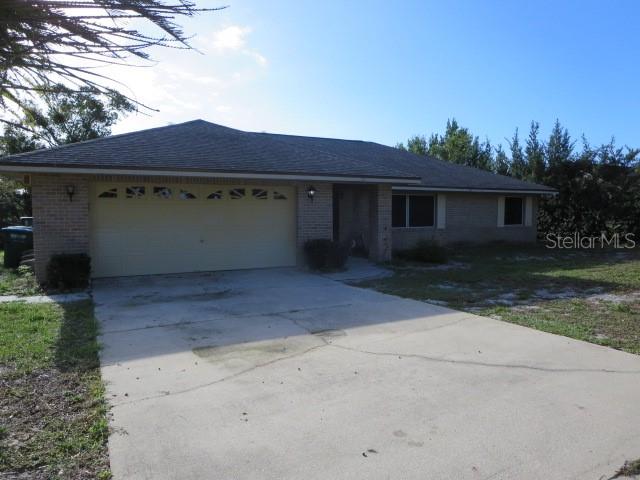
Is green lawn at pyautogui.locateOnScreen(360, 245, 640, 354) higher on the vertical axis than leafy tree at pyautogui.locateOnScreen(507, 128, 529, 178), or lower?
lower

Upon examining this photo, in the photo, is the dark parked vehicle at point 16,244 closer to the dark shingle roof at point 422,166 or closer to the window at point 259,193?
the window at point 259,193

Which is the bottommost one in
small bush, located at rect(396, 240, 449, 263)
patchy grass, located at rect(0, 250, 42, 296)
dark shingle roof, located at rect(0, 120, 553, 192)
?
patchy grass, located at rect(0, 250, 42, 296)

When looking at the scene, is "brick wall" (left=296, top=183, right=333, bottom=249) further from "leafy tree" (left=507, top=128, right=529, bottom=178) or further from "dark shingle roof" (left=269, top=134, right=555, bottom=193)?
"leafy tree" (left=507, top=128, right=529, bottom=178)

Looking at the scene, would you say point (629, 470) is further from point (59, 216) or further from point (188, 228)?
point (59, 216)

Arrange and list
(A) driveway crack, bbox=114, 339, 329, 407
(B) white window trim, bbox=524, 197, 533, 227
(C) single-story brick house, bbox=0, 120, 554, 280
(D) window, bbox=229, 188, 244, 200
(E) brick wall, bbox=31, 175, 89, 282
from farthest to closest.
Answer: (B) white window trim, bbox=524, 197, 533, 227 → (D) window, bbox=229, 188, 244, 200 → (C) single-story brick house, bbox=0, 120, 554, 280 → (E) brick wall, bbox=31, 175, 89, 282 → (A) driveway crack, bbox=114, 339, 329, 407

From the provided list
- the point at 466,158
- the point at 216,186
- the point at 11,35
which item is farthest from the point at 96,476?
the point at 466,158

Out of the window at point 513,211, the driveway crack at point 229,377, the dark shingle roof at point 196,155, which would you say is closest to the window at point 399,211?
the dark shingle roof at point 196,155

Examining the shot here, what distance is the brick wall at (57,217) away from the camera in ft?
32.9

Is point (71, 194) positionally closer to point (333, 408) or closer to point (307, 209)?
point (307, 209)

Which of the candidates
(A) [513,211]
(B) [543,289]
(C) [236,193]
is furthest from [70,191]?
(A) [513,211]

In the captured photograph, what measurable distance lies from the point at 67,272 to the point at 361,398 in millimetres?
7781

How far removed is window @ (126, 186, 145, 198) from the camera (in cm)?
1120

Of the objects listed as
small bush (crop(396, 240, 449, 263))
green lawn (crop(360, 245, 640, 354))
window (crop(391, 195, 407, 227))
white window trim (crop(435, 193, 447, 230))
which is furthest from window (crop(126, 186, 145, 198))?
white window trim (crop(435, 193, 447, 230))

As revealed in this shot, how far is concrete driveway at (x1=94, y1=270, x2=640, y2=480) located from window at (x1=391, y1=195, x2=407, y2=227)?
31.7ft
